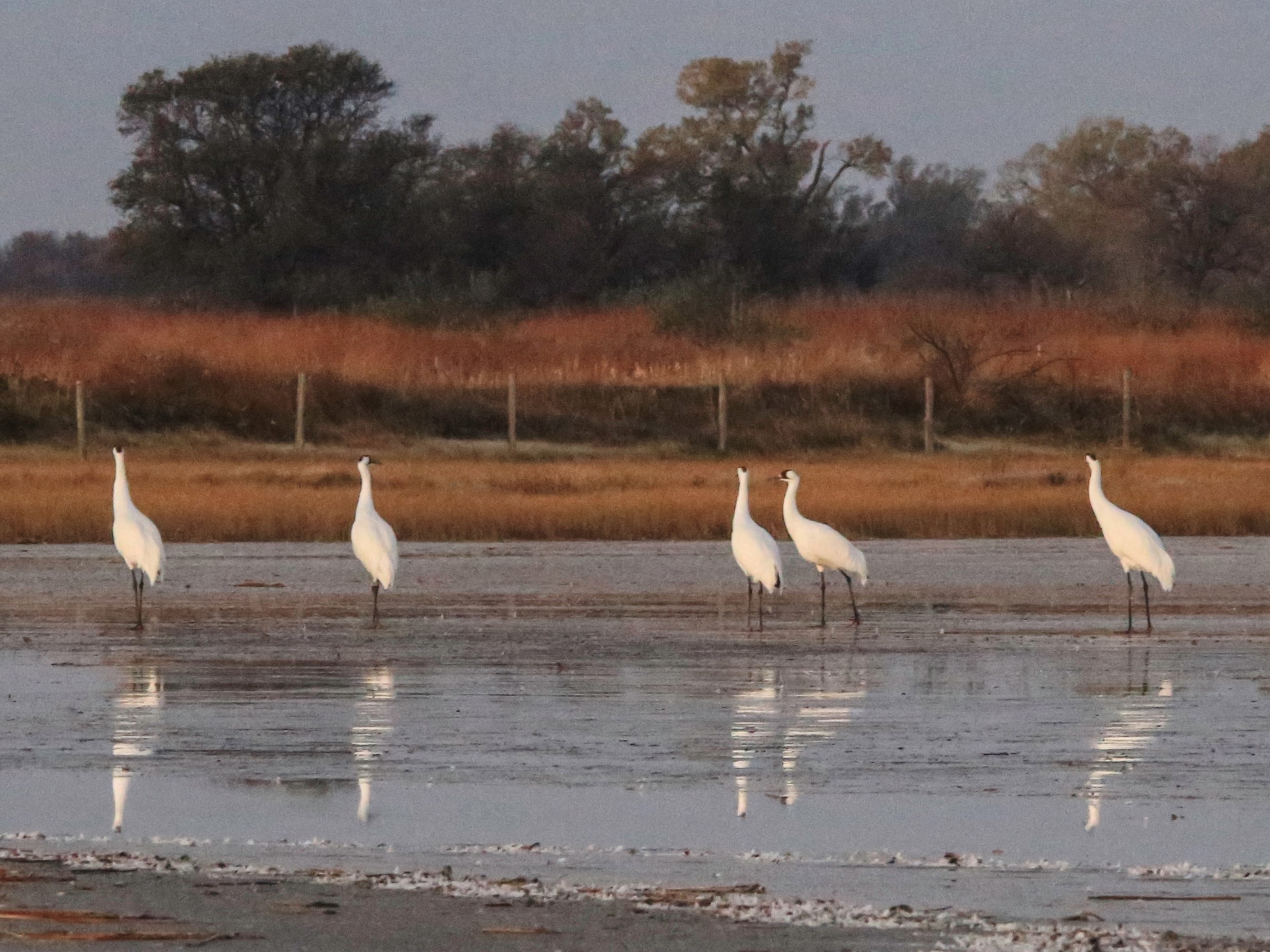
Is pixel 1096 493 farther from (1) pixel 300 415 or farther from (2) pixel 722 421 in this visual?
(1) pixel 300 415

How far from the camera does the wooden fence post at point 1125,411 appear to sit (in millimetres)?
38656

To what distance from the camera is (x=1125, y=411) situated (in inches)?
1523

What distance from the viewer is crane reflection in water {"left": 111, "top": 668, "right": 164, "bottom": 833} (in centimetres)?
934

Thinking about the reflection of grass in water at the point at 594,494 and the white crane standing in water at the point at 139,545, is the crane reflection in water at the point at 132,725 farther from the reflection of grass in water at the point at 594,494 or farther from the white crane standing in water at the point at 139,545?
the reflection of grass in water at the point at 594,494

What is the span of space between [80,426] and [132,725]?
25129mm

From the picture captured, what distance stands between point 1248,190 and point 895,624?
53.2 m

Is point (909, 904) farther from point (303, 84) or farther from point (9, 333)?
point (303, 84)

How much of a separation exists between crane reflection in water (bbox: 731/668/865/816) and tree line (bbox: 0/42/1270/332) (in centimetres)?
3575

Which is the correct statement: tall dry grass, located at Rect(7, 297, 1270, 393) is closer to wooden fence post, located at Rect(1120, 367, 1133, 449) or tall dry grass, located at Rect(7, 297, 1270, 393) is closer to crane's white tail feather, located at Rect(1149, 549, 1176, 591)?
wooden fence post, located at Rect(1120, 367, 1133, 449)

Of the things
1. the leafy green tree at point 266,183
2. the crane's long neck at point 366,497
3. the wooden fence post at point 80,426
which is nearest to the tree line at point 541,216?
the leafy green tree at point 266,183

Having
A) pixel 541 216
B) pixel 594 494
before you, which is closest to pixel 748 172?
pixel 541 216

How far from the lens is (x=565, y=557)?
24.0m

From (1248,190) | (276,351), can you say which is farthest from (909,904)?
(1248,190)

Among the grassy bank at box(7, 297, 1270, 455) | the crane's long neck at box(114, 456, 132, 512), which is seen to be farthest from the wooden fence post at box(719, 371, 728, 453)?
the crane's long neck at box(114, 456, 132, 512)
